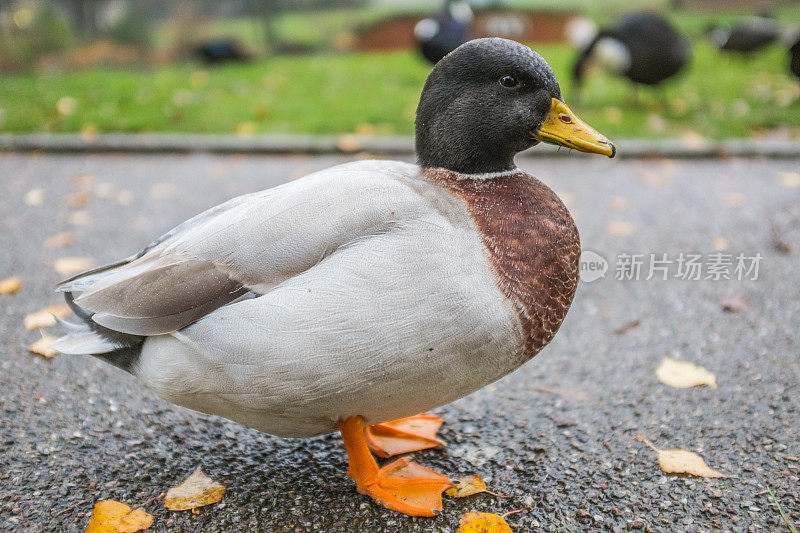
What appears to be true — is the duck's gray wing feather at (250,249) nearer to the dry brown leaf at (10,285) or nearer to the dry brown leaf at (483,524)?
the dry brown leaf at (483,524)

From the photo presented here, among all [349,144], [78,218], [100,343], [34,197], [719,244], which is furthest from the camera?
[349,144]

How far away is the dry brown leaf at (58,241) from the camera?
3352 millimetres

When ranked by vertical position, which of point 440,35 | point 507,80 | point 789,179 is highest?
point 507,80

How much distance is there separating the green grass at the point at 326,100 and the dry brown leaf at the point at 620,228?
4.77ft

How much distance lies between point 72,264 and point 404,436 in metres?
1.99

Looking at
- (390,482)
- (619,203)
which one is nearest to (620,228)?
(619,203)

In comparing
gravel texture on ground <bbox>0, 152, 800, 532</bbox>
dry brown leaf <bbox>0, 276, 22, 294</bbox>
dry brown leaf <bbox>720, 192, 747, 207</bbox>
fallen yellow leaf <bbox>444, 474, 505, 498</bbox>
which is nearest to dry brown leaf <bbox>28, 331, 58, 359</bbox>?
gravel texture on ground <bbox>0, 152, 800, 532</bbox>

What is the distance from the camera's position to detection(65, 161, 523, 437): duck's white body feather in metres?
1.40

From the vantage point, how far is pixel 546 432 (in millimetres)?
1988

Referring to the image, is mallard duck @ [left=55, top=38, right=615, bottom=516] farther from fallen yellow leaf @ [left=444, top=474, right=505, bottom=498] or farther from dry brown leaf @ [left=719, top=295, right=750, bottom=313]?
dry brown leaf @ [left=719, top=295, right=750, bottom=313]

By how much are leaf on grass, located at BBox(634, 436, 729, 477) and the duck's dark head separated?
0.86 metres

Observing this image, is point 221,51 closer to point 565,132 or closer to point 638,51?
point 638,51

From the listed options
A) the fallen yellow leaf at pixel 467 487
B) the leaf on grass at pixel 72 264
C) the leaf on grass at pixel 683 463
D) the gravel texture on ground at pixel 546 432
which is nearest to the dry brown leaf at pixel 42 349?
the gravel texture on ground at pixel 546 432

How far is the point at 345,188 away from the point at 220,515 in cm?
86
